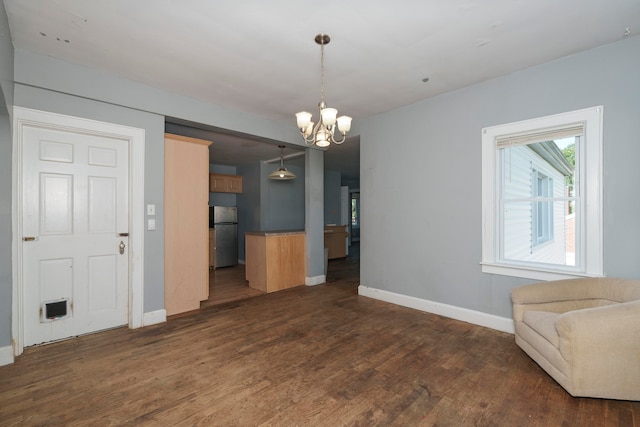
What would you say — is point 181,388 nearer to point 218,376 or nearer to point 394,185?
point 218,376

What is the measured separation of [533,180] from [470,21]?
194cm

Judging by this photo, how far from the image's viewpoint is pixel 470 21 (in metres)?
2.19

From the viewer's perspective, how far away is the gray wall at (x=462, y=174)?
2.46 metres

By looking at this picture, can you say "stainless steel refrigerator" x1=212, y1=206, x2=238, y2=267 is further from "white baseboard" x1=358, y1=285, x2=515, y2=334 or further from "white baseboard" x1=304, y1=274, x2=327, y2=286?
"white baseboard" x1=358, y1=285, x2=515, y2=334

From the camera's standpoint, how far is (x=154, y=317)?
3326mm

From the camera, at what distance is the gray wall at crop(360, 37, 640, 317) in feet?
Answer: 8.06

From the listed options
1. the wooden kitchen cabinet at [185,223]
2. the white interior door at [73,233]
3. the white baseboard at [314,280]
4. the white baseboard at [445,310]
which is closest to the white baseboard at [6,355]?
the white interior door at [73,233]

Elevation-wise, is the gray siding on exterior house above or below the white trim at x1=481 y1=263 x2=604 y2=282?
above

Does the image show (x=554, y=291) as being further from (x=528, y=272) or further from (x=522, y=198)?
(x=522, y=198)

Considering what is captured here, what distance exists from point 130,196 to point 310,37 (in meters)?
2.60

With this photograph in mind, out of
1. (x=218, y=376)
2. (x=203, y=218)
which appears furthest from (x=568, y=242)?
(x=203, y=218)

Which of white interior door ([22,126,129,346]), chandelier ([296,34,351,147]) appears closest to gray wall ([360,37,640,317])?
chandelier ([296,34,351,147])

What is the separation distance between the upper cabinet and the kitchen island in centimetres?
245

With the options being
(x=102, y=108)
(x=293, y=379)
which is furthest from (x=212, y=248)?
(x=293, y=379)
